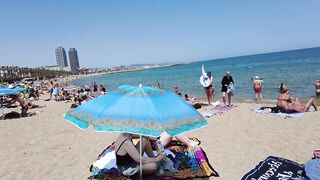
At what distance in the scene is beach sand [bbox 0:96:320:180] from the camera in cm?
609

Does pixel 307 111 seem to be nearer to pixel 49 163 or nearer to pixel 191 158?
pixel 191 158

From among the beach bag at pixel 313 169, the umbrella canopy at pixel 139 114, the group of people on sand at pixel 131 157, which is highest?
the umbrella canopy at pixel 139 114

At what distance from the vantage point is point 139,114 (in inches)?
157

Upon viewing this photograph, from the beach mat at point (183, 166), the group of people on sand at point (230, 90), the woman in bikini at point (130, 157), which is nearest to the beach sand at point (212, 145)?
the beach mat at point (183, 166)

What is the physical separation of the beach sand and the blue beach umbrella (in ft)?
5.74

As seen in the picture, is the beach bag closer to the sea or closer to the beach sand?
the beach sand

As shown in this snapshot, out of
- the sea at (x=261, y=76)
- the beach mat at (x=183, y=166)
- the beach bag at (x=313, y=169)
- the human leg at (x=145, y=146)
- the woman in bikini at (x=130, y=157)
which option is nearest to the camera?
the beach bag at (x=313, y=169)

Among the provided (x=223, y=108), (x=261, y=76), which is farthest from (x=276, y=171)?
(x=261, y=76)

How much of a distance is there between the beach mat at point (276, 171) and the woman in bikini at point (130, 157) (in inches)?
56.3

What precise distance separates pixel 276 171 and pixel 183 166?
4.97 feet

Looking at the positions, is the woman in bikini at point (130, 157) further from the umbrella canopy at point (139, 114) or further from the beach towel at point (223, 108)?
the beach towel at point (223, 108)

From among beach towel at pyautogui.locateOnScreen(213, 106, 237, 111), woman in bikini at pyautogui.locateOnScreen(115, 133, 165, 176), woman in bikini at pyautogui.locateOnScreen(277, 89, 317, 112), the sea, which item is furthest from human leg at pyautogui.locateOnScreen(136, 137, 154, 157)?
the sea

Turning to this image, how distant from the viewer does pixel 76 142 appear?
8453 mm

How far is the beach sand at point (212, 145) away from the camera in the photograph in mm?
6086
